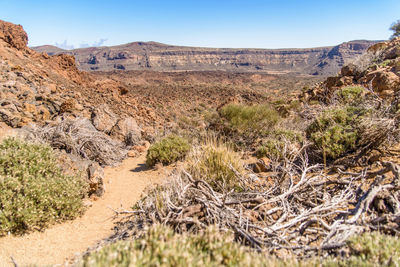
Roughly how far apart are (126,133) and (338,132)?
24.9ft

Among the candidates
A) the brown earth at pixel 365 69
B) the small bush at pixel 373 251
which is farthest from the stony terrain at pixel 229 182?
Result: the brown earth at pixel 365 69

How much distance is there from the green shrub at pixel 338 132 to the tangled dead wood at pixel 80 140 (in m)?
5.92

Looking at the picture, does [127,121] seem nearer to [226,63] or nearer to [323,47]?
[226,63]

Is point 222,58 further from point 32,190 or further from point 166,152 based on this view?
point 32,190

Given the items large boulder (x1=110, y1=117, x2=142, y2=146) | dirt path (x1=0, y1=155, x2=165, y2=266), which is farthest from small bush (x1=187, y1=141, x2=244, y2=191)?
large boulder (x1=110, y1=117, x2=142, y2=146)

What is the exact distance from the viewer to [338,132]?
4.50 meters

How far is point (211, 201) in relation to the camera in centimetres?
254

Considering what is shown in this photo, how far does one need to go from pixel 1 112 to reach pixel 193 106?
54.5ft

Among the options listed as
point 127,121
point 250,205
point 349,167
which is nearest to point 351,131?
point 349,167

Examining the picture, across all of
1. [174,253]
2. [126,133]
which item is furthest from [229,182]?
[126,133]

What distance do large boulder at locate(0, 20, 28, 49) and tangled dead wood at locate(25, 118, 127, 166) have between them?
16.1 metres

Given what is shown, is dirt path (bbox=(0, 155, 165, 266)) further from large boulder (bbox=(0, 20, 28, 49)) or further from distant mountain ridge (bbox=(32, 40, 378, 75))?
distant mountain ridge (bbox=(32, 40, 378, 75))

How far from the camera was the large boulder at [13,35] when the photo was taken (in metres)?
17.8

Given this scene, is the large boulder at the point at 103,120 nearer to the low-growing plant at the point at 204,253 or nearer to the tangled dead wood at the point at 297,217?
the tangled dead wood at the point at 297,217
